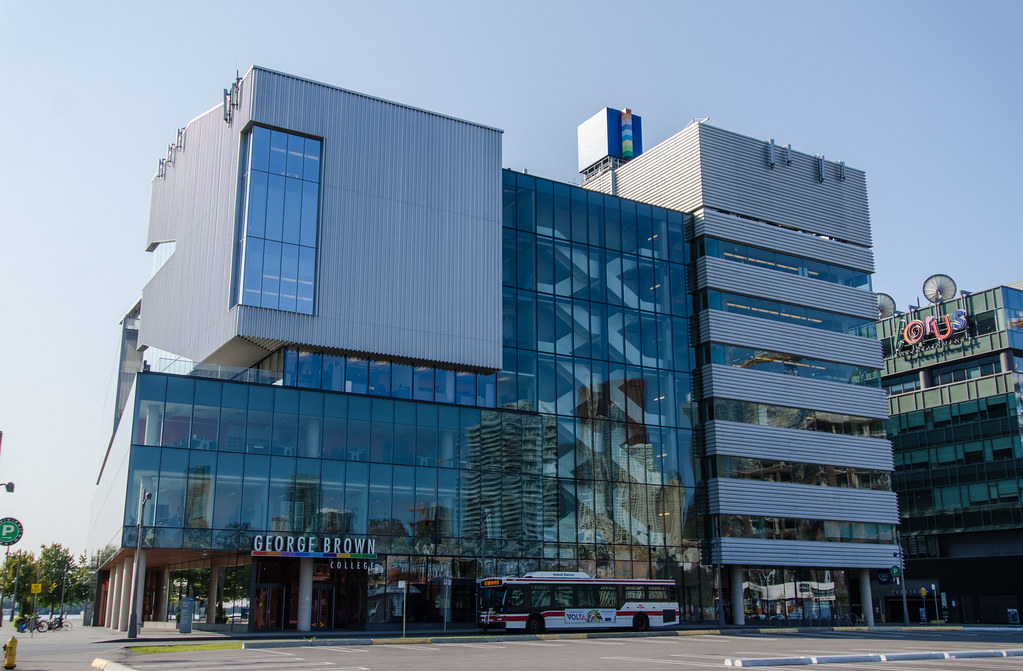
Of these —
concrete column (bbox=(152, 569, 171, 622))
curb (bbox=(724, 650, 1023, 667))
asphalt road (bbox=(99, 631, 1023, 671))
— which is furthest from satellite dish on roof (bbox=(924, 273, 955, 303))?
concrete column (bbox=(152, 569, 171, 622))

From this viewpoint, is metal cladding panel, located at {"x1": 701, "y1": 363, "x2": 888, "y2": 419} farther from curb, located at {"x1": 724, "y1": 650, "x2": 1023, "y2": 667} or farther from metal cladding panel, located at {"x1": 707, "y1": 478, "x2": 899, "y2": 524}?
curb, located at {"x1": 724, "y1": 650, "x2": 1023, "y2": 667}

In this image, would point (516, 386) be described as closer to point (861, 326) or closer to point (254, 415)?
point (254, 415)

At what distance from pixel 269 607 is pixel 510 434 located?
1672cm

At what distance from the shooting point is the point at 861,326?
72.4 metres

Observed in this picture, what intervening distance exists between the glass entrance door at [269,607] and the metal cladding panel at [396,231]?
13.3m

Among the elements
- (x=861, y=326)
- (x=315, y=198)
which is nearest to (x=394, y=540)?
(x=315, y=198)

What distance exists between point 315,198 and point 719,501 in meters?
32.7

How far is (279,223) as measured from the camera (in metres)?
51.6

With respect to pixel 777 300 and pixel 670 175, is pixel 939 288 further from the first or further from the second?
pixel 670 175

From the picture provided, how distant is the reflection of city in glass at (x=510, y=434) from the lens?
47688mm

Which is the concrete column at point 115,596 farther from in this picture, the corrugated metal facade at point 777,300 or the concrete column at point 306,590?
the corrugated metal facade at point 777,300

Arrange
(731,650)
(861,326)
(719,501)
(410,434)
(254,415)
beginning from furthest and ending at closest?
(861,326) < (719,501) < (410,434) < (254,415) < (731,650)

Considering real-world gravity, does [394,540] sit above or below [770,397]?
below

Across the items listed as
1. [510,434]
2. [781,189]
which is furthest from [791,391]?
[510,434]
